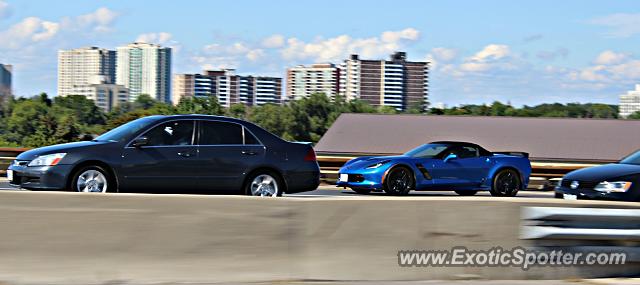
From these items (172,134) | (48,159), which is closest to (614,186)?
(172,134)

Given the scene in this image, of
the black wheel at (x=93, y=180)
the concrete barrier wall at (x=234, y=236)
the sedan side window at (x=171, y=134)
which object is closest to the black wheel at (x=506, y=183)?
the sedan side window at (x=171, y=134)

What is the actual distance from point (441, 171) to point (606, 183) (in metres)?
5.54

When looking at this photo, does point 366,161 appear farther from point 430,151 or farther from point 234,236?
point 234,236

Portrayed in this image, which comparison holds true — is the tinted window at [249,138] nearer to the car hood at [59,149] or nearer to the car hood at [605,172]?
the car hood at [59,149]

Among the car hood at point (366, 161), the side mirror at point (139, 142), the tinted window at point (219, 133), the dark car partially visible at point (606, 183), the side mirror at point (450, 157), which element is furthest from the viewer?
the side mirror at point (450, 157)

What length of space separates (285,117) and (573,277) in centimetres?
14724

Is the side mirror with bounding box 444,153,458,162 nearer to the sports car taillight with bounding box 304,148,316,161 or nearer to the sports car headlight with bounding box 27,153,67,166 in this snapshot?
the sports car taillight with bounding box 304,148,316,161

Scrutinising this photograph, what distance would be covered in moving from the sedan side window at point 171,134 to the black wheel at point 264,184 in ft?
3.29

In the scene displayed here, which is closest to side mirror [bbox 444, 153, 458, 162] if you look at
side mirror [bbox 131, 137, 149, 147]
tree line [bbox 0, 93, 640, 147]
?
side mirror [bbox 131, 137, 149, 147]

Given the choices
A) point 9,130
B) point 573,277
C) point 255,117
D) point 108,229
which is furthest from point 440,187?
point 255,117

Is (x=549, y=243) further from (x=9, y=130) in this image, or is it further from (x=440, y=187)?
(x=9, y=130)

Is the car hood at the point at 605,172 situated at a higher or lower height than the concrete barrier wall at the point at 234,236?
higher

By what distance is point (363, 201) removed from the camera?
8578 millimetres

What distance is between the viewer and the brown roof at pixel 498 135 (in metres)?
75.1
